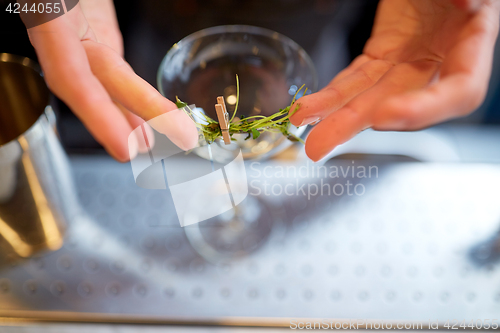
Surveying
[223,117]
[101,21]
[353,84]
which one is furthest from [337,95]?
[101,21]

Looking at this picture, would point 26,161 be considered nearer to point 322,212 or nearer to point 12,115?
point 12,115

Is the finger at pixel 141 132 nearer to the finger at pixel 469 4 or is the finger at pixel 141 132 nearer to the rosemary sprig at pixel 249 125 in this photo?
the rosemary sprig at pixel 249 125

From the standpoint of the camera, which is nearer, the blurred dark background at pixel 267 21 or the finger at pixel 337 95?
the finger at pixel 337 95

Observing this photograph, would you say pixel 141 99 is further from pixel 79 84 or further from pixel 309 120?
pixel 309 120

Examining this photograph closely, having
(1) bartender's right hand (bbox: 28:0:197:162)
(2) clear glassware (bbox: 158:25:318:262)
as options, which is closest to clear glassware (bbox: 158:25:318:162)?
(2) clear glassware (bbox: 158:25:318:262)

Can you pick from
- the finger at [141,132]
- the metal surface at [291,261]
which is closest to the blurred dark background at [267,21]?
the metal surface at [291,261]
